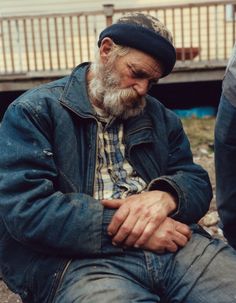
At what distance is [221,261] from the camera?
2.77 m

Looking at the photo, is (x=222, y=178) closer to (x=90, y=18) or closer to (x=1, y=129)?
(x=1, y=129)

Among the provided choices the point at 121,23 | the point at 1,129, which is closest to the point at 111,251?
the point at 1,129

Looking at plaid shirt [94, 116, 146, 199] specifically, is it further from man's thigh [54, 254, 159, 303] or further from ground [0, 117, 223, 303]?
ground [0, 117, 223, 303]

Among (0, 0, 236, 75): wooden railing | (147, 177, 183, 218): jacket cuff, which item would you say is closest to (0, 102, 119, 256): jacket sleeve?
(147, 177, 183, 218): jacket cuff

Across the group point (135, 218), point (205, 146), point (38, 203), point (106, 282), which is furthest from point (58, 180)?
point (205, 146)

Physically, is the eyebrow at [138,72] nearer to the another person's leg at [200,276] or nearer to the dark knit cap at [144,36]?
the dark knit cap at [144,36]

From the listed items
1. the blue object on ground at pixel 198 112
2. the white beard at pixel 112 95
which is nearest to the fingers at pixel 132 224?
the white beard at pixel 112 95

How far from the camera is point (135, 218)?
2664 millimetres

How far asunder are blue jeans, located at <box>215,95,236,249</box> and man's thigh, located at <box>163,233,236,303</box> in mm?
388

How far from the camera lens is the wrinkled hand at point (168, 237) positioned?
2.69 m

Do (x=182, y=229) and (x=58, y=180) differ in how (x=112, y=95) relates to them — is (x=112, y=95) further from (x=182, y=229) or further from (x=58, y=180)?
(x=182, y=229)

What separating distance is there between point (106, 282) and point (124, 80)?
95 centimetres

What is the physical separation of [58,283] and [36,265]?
0.13 metres

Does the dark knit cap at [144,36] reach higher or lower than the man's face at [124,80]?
higher
